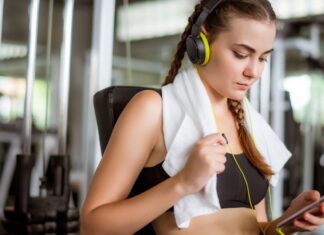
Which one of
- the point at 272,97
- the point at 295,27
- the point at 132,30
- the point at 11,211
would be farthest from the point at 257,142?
the point at 132,30

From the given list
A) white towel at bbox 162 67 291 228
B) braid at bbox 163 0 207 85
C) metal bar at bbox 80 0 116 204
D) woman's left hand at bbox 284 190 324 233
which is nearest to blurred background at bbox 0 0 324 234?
metal bar at bbox 80 0 116 204

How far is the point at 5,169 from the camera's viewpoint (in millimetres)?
4816

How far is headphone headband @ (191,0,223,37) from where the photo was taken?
107 centimetres

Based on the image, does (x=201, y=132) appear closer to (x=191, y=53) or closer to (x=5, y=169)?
(x=191, y=53)

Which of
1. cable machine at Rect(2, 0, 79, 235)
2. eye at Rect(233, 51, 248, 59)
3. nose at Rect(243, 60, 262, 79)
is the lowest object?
cable machine at Rect(2, 0, 79, 235)

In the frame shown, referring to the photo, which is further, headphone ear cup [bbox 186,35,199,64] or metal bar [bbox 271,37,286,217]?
metal bar [bbox 271,37,286,217]

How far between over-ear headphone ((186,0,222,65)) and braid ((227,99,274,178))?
0.21 meters

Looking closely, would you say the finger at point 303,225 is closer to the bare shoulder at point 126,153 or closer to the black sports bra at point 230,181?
the black sports bra at point 230,181

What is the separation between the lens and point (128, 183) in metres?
1.01

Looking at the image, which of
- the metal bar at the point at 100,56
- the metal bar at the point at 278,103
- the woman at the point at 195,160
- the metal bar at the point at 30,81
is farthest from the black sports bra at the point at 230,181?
the metal bar at the point at 278,103

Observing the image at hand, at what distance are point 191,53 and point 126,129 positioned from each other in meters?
0.21

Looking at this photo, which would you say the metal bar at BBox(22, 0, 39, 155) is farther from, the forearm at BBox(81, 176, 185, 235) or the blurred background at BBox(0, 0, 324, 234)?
the forearm at BBox(81, 176, 185, 235)

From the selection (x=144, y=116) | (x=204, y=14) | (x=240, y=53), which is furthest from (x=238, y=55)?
(x=144, y=116)

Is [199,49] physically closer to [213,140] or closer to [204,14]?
[204,14]
